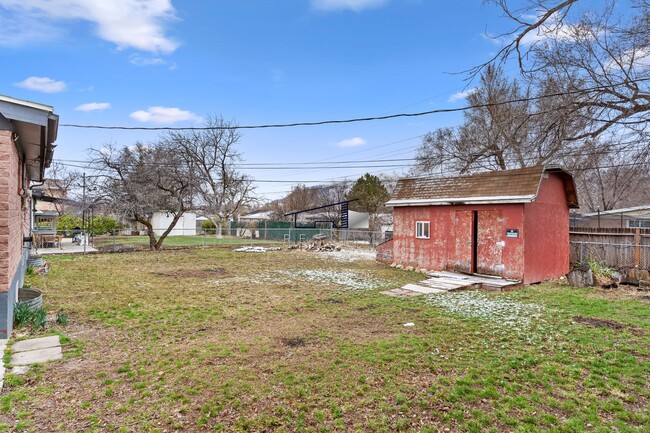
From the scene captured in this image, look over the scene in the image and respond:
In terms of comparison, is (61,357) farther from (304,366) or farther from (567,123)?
(567,123)

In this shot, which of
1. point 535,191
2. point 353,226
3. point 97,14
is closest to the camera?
point 97,14

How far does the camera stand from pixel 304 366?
441 centimetres

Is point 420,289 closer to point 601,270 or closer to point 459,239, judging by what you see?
point 459,239

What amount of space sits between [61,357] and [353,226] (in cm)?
3328

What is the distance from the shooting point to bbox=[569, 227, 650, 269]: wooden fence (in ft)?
36.3

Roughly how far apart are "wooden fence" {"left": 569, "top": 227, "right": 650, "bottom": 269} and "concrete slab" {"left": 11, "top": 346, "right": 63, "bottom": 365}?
47.4ft

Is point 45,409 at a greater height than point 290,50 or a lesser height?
lesser

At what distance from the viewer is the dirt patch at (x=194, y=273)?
11797 millimetres

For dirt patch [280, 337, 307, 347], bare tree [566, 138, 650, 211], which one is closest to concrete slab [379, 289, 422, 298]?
dirt patch [280, 337, 307, 347]

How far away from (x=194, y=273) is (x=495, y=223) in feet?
33.5

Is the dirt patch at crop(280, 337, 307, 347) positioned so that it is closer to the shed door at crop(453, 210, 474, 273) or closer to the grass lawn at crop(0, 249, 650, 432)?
the grass lawn at crop(0, 249, 650, 432)

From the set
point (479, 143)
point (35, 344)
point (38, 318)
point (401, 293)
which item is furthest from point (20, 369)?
point (479, 143)

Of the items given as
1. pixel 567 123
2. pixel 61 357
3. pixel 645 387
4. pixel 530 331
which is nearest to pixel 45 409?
pixel 61 357

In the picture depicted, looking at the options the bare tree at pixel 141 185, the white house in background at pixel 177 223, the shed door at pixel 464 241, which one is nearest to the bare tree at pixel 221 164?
the white house in background at pixel 177 223
